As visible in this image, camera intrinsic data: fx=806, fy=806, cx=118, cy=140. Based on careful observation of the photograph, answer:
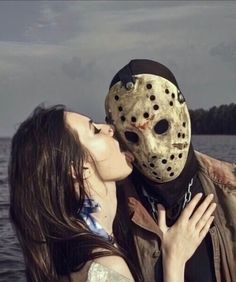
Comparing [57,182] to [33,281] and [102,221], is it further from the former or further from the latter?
[33,281]

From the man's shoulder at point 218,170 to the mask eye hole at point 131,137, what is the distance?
1.18ft

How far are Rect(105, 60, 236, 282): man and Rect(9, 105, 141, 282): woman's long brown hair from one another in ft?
0.75

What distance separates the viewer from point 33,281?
3797 mm

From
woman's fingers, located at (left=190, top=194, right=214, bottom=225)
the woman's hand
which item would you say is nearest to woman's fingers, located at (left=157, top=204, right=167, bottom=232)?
the woman's hand

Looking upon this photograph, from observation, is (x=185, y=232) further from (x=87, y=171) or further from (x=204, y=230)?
(x=87, y=171)

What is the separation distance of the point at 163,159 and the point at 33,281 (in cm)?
87

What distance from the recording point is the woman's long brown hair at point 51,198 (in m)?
3.63

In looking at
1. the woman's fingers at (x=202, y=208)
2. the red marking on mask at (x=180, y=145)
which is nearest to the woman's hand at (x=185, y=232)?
the woman's fingers at (x=202, y=208)

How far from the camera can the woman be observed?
3637 mm

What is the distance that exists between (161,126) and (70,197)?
0.53 meters

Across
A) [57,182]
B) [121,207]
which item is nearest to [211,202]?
[121,207]

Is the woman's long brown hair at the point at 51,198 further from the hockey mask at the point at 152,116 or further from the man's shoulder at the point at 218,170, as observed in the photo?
the man's shoulder at the point at 218,170

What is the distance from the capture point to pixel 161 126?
3.54 m

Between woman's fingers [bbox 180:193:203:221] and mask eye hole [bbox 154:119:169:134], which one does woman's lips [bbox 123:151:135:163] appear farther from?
woman's fingers [bbox 180:193:203:221]
